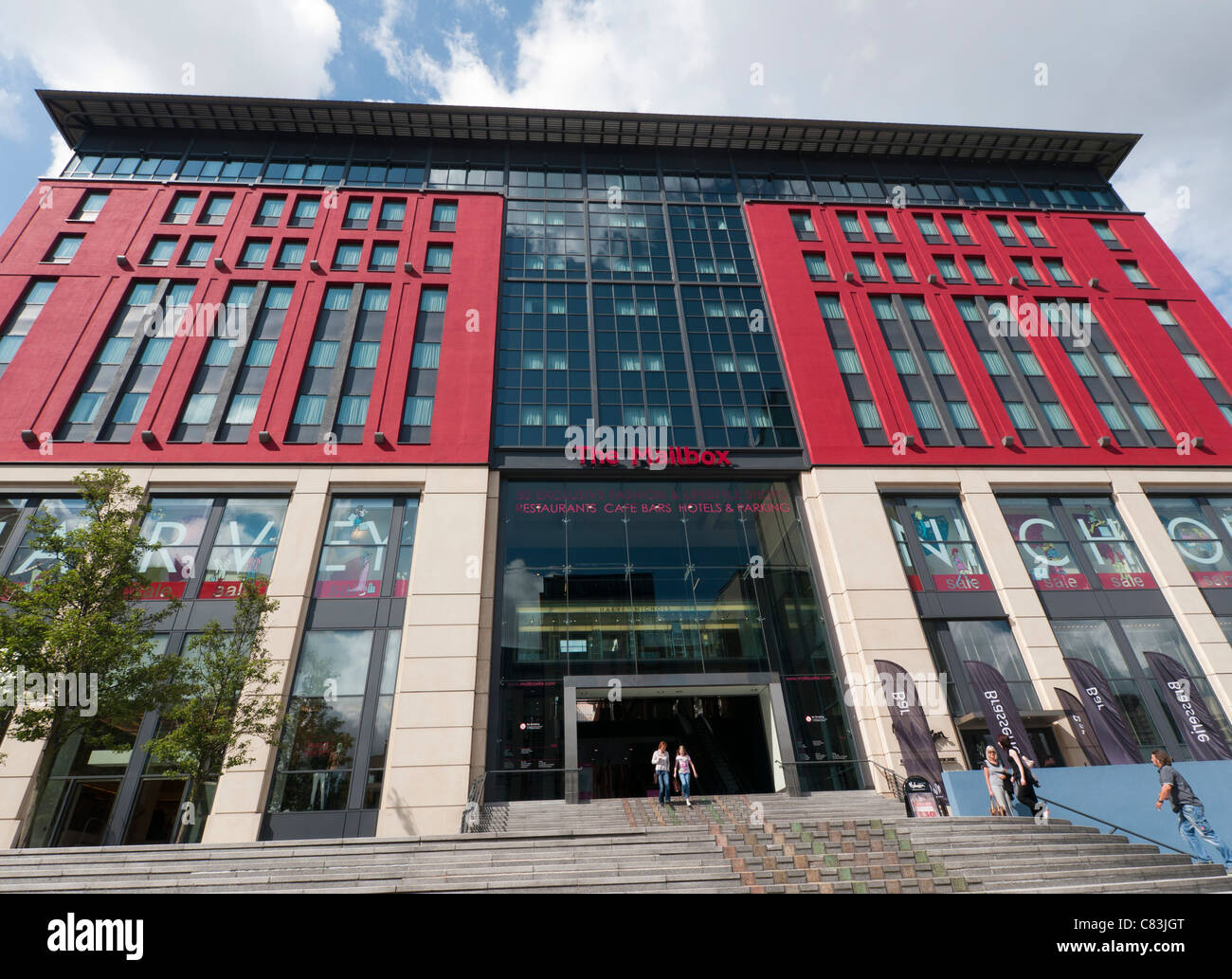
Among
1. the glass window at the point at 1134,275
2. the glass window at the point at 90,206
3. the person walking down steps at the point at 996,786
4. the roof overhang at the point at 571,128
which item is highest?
the roof overhang at the point at 571,128

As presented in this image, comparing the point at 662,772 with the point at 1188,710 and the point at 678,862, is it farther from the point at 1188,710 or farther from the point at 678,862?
the point at 1188,710

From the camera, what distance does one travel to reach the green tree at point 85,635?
14.8 metres

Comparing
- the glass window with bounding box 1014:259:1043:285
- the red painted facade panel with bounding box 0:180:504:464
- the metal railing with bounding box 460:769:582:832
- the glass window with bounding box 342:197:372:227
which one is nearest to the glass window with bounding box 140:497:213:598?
the red painted facade panel with bounding box 0:180:504:464

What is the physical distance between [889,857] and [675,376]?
70.5 feet

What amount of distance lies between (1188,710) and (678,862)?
2135cm

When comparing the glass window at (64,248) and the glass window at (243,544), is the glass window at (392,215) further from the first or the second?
the glass window at (243,544)

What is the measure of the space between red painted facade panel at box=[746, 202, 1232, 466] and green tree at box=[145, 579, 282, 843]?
2166 cm

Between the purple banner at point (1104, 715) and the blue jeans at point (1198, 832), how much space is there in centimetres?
922

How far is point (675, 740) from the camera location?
939 inches

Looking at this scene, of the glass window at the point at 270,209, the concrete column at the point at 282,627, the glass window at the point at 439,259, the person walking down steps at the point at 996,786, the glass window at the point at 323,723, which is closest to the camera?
the person walking down steps at the point at 996,786

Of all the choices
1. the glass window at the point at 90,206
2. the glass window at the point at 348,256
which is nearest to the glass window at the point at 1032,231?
the glass window at the point at 348,256

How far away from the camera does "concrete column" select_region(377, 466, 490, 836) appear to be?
18781 mm

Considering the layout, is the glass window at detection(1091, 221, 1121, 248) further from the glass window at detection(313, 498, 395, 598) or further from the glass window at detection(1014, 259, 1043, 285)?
the glass window at detection(313, 498, 395, 598)

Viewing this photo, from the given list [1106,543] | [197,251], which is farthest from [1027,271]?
[197,251]
